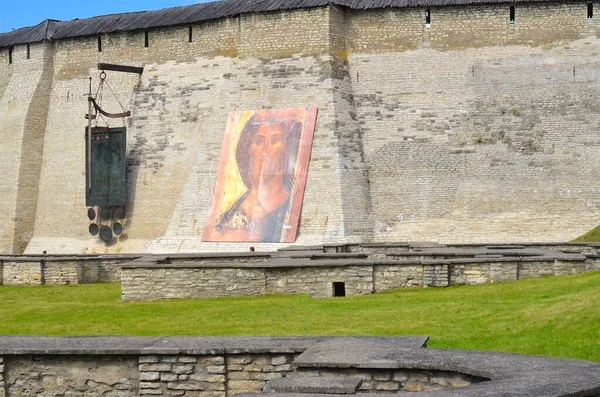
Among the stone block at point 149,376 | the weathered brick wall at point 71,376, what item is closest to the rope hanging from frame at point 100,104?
the weathered brick wall at point 71,376

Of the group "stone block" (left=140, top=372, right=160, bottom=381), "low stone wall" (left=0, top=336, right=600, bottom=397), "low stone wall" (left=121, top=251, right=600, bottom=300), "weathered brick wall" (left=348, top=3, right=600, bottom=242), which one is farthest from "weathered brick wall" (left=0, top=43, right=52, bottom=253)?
"stone block" (left=140, top=372, right=160, bottom=381)

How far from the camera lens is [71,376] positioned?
304 inches

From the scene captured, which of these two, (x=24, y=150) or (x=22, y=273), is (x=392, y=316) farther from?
(x=24, y=150)

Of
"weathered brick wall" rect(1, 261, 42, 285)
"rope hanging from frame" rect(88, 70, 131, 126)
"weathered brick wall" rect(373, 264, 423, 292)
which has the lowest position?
"weathered brick wall" rect(1, 261, 42, 285)

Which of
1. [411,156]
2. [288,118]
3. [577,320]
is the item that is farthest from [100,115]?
[577,320]

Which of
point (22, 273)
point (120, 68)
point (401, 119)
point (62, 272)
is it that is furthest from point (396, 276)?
point (120, 68)

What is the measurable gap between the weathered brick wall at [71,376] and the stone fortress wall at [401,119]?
17279mm

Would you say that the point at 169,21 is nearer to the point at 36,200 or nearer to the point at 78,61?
the point at 78,61

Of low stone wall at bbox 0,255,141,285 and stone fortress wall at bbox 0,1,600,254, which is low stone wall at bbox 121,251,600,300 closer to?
Result: low stone wall at bbox 0,255,141,285

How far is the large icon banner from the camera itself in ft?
84.2

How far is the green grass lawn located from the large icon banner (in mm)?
10011

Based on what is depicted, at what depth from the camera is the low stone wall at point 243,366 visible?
637 cm

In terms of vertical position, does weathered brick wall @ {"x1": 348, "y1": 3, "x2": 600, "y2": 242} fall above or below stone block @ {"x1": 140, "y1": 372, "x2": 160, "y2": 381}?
above

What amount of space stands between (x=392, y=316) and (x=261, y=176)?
15428mm
